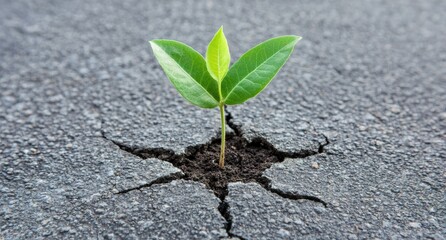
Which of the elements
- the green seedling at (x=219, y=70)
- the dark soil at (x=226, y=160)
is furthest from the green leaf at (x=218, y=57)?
the dark soil at (x=226, y=160)

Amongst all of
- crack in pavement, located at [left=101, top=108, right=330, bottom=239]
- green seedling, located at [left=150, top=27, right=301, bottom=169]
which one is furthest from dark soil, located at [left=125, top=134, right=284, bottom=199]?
green seedling, located at [left=150, top=27, right=301, bottom=169]

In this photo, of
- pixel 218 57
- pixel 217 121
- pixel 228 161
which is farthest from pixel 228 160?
pixel 218 57

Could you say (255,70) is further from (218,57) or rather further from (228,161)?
(228,161)

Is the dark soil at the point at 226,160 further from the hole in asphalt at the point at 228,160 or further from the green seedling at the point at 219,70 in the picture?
the green seedling at the point at 219,70

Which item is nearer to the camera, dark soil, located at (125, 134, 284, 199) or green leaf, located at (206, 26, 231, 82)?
green leaf, located at (206, 26, 231, 82)

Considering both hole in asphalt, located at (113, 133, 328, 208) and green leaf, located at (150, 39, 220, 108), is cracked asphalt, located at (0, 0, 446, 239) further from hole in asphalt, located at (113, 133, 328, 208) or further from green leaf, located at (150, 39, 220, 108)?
green leaf, located at (150, 39, 220, 108)

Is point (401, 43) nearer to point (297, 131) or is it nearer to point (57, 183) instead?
point (297, 131)

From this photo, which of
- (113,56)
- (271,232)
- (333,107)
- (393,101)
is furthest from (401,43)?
(271,232)
